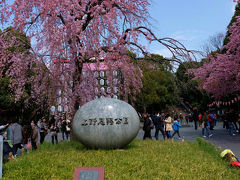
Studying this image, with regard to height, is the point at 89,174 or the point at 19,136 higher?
the point at 19,136

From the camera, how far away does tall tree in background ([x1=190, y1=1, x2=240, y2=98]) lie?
46.6 ft

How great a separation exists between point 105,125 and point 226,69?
29.4ft

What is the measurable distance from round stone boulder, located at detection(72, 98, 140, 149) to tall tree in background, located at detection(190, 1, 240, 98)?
6.92 m

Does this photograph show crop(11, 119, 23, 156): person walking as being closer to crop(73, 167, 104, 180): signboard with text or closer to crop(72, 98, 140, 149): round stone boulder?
crop(72, 98, 140, 149): round stone boulder

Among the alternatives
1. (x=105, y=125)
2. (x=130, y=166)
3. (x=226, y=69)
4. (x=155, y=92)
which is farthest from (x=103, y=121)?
(x=155, y=92)

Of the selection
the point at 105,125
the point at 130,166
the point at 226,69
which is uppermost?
the point at 226,69

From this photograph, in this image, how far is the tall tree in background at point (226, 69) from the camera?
46.6 feet

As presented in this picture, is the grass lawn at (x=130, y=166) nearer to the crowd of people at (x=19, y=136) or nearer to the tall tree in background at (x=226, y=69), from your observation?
the crowd of people at (x=19, y=136)

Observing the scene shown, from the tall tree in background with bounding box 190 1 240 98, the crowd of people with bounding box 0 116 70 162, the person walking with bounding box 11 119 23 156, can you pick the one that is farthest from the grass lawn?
the tall tree in background with bounding box 190 1 240 98

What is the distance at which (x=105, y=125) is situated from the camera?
9227 millimetres

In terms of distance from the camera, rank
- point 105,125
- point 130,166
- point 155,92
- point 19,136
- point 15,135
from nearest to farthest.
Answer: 1. point 130,166
2. point 105,125
3. point 15,135
4. point 19,136
5. point 155,92

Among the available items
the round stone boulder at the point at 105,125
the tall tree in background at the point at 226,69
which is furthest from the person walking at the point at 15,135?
the tall tree in background at the point at 226,69

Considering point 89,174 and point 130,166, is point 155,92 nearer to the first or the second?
point 130,166

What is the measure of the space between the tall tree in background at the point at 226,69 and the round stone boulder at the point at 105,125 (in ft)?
22.7
